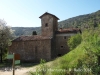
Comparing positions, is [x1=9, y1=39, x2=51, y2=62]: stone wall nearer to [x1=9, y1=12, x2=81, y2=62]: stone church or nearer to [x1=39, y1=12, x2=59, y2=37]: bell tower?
[x1=9, y1=12, x2=81, y2=62]: stone church

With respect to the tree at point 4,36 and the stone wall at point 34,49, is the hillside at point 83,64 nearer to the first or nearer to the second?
the stone wall at point 34,49

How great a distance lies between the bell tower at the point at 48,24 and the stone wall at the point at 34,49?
9.41 feet

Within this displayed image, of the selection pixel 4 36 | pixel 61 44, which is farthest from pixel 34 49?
pixel 4 36

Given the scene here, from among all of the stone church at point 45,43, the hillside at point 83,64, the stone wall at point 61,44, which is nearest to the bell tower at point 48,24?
the stone church at point 45,43

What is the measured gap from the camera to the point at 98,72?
8.16 meters

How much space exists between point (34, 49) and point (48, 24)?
18.4 feet

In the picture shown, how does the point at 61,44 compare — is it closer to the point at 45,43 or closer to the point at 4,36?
the point at 45,43

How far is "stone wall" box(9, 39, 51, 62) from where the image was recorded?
2883 cm

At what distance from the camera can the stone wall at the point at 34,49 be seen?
2883 centimetres

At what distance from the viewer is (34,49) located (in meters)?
29.8

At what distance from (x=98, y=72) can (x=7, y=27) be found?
89.4 feet

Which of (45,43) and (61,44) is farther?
(61,44)

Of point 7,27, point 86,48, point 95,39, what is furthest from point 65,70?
point 7,27

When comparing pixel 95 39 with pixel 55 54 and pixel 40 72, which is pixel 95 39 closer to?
pixel 40 72
